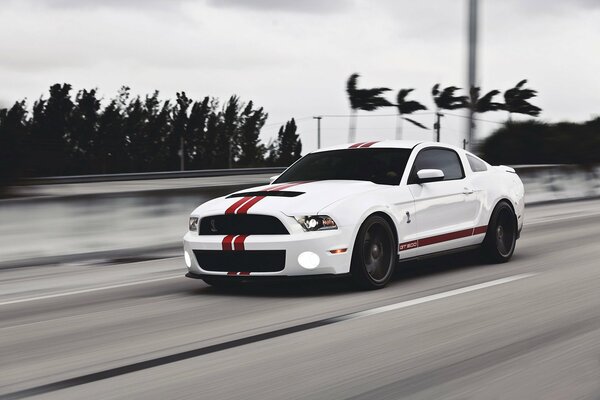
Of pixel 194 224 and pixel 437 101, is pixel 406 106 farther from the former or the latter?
pixel 194 224

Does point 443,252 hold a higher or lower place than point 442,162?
lower

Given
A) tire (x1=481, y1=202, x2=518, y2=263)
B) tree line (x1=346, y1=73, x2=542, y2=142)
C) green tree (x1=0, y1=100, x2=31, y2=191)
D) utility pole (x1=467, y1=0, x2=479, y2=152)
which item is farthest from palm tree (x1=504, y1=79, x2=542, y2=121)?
tire (x1=481, y1=202, x2=518, y2=263)

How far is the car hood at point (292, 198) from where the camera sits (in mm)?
8336

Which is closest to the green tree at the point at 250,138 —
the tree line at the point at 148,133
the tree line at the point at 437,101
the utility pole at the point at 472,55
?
the tree line at the point at 148,133

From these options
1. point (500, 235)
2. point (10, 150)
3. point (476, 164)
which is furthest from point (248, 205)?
point (10, 150)

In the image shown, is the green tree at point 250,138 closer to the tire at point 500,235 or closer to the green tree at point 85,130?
the green tree at point 85,130

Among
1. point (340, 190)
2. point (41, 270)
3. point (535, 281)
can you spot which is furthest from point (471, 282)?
point (41, 270)

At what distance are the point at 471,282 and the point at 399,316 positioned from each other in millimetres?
A: 2102

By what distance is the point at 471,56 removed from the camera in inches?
894

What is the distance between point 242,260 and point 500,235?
12.1 ft

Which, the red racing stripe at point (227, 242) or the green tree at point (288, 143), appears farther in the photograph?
the green tree at point (288, 143)

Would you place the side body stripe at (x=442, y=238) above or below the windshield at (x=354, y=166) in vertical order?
below

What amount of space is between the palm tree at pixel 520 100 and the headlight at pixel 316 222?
53.1 meters

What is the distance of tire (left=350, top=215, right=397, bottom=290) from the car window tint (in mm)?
1128
